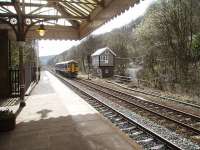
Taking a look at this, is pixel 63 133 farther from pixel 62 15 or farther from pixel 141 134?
pixel 62 15

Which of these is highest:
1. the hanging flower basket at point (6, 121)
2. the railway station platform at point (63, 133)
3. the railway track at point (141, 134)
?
the hanging flower basket at point (6, 121)

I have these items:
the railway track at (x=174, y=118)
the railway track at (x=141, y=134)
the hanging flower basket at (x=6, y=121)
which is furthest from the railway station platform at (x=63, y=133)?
the railway track at (x=174, y=118)

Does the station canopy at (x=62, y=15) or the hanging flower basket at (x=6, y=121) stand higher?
the station canopy at (x=62, y=15)

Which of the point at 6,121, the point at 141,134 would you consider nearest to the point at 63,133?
the point at 6,121

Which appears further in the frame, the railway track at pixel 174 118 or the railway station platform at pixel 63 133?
the railway track at pixel 174 118

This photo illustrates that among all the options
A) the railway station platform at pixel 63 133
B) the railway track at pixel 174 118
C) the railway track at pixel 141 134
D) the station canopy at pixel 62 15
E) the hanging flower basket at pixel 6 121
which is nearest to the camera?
the railway station platform at pixel 63 133

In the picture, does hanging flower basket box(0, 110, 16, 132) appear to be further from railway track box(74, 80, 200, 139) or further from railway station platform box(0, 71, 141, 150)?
railway track box(74, 80, 200, 139)

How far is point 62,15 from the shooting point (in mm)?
12406

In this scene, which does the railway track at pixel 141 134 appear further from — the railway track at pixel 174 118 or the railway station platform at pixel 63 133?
the railway track at pixel 174 118

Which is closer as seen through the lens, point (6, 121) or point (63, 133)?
Result: point (63, 133)

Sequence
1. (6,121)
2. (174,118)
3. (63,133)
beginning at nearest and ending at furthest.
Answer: (63,133)
(6,121)
(174,118)

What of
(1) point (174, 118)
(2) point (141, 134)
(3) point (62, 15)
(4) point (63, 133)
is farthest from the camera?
(3) point (62, 15)

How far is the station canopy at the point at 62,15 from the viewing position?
10242 millimetres

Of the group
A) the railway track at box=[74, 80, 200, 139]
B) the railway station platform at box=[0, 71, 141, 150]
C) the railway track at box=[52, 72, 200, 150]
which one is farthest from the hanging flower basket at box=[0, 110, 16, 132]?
the railway track at box=[74, 80, 200, 139]
